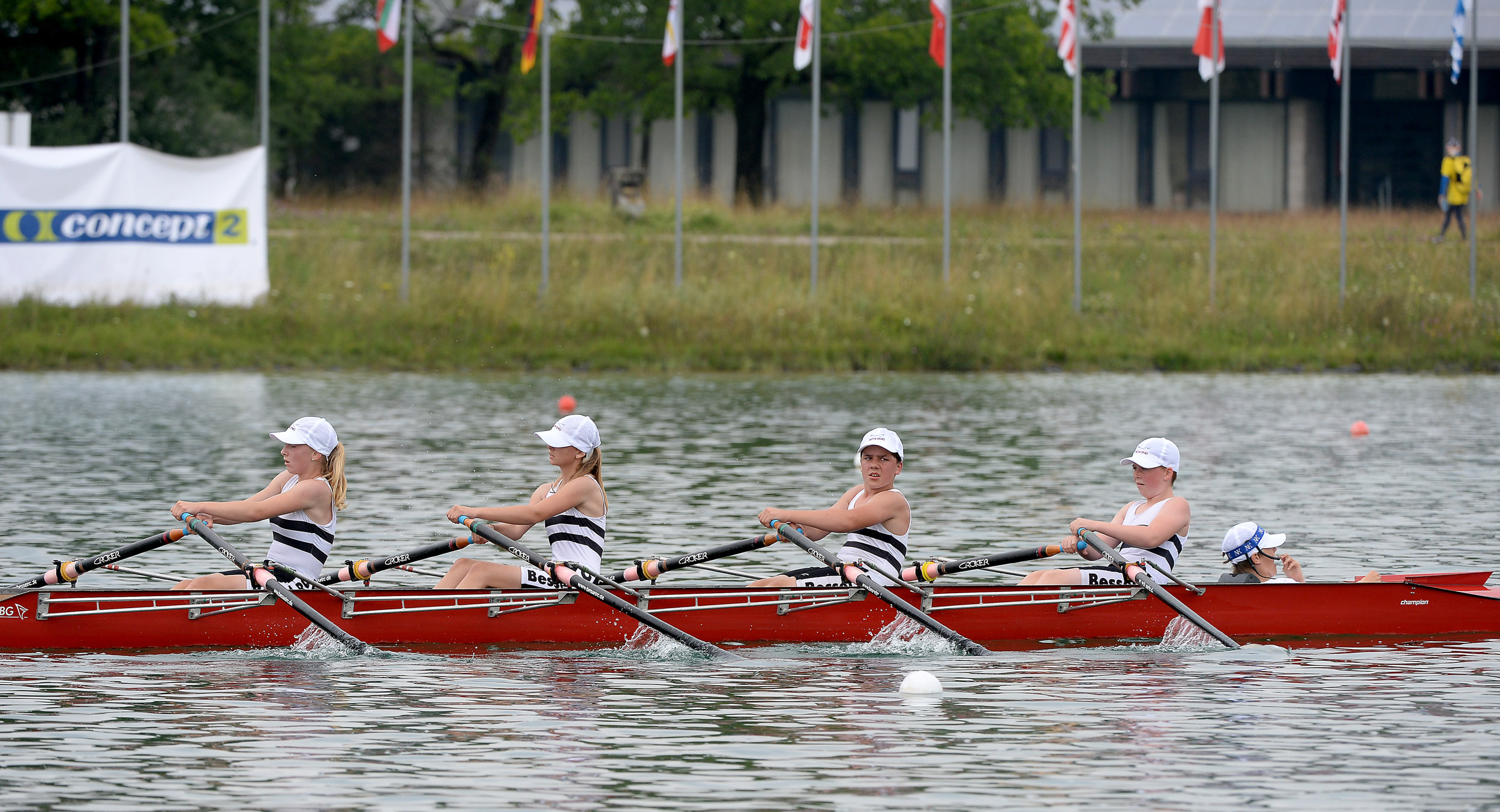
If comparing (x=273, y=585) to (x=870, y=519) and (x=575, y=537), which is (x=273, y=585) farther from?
(x=870, y=519)

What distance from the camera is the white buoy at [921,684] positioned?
10.7 meters

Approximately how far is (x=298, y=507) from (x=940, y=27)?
2126 centimetres

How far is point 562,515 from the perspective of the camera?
1223 centimetres

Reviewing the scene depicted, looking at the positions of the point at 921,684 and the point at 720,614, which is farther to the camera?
the point at 720,614

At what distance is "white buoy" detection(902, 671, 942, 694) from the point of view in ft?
35.2

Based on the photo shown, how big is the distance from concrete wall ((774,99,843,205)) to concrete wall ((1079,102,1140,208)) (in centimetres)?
590

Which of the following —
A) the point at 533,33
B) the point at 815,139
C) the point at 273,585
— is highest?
the point at 533,33

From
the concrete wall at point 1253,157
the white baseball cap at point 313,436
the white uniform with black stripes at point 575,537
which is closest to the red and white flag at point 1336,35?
the concrete wall at point 1253,157

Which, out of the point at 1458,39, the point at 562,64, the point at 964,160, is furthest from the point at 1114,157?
the point at 1458,39

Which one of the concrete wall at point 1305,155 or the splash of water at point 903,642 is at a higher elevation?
the concrete wall at point 1305,155

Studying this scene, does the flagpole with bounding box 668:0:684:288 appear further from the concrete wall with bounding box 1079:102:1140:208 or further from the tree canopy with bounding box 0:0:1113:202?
the concrete wall with bounding box 1079:102:1140:208

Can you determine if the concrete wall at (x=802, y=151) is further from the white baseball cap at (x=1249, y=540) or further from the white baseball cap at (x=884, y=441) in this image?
the white baseball cap at (x=884, y=441)

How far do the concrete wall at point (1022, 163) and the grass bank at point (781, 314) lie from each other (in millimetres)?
13673

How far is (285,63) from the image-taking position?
4459cm
